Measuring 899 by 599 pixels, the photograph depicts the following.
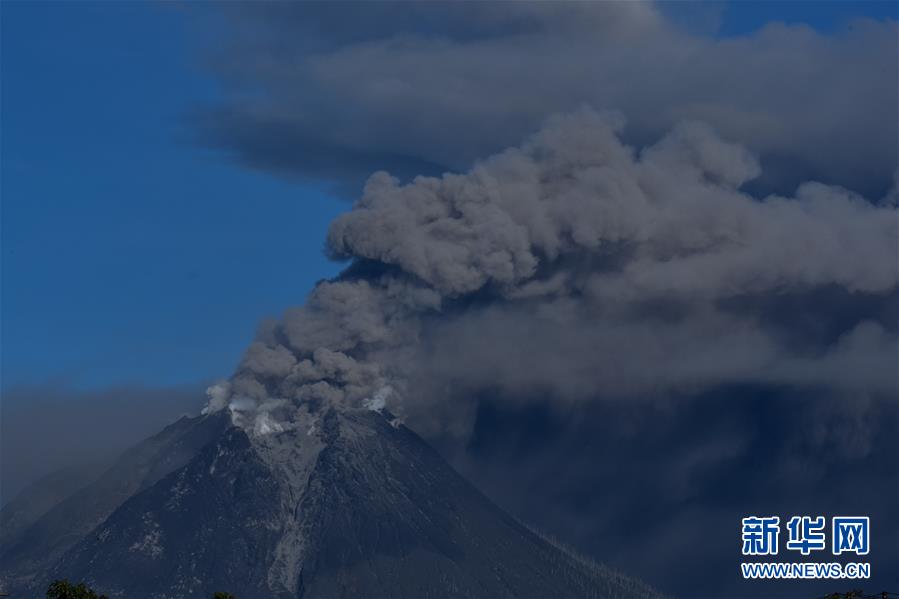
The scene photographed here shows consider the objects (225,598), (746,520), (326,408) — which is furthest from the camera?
(326,408)

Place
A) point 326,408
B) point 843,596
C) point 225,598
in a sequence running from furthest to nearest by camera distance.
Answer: point 326,408 < point 225,598 < point 843,596

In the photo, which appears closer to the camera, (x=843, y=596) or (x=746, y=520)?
(x=843, y=596)

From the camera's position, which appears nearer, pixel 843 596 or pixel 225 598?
pixel 843 596

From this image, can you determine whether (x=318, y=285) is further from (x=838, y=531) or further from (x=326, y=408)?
(x=838, y=531)

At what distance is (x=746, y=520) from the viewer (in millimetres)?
80438

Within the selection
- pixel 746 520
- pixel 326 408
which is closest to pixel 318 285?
pixel 326 408

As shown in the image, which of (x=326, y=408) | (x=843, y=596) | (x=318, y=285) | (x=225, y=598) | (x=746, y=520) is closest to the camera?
(x=843, y=596)

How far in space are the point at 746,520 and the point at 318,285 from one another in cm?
10947

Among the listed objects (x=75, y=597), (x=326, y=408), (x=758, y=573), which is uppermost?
(x=326, y=408)

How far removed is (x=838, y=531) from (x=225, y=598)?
1049 inches

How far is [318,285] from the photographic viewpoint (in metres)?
186

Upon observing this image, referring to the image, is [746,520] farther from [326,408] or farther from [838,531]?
[326,408]

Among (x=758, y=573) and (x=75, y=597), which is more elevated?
(x=758, y=573)

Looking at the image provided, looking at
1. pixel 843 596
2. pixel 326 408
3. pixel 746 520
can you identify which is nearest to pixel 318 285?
pixel 326 408
